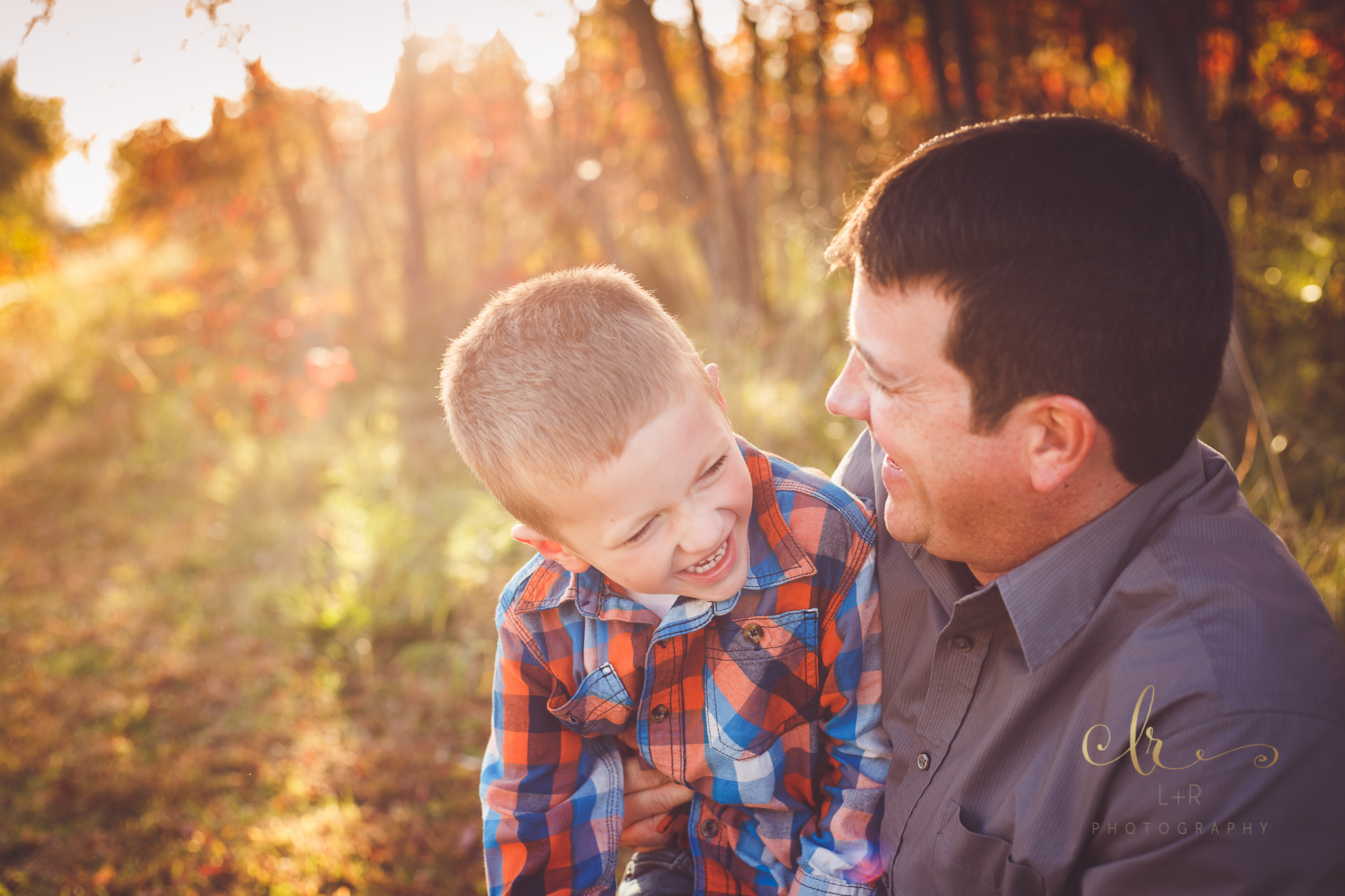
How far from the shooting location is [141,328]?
24.3 feet

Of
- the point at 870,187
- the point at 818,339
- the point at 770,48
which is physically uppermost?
the point at 770,48

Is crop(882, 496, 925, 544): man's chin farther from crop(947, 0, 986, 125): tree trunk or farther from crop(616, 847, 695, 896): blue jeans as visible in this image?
crop(947, 0, 986, 125): tree trunk

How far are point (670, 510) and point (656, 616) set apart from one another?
0.31 m

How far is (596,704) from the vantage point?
1643 millimetres

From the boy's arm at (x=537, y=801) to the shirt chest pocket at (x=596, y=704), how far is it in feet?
0.19

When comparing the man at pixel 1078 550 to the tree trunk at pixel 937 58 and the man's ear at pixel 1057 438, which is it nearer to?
the man's ear at pixel 1057 438

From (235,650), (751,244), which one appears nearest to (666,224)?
(751,244)

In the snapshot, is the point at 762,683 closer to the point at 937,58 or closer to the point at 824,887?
the point at 824,887

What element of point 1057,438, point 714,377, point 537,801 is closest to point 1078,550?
point 1057,438

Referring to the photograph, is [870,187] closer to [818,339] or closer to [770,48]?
[818,339]

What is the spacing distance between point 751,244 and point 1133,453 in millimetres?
4351

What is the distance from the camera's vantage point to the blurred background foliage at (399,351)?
9.81 feet

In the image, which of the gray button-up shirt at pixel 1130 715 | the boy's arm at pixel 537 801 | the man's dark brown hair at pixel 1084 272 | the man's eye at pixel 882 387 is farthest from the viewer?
the boy's arm at pixel 537 801

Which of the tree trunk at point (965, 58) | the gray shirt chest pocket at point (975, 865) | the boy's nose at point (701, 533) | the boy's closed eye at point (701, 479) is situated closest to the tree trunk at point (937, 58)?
the tree trunk at point (965, 58)
